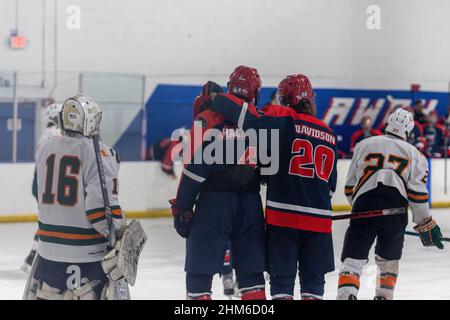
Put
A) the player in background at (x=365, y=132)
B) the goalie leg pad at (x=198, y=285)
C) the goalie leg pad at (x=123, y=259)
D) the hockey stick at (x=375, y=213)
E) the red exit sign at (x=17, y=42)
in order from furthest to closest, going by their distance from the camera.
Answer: the player in background at (x=365, y=132), the red exit sign at (x=17, y=42), the hockey stick at (x=375, y=213), the goalie leg pad at (x=198, y=285), the goalie leg pad at (x=123, y=259)

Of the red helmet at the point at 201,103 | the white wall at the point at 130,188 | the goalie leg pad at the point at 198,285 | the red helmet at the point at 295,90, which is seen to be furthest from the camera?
the white wall at the point at 130,188

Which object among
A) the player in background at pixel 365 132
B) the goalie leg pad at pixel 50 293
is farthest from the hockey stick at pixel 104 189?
the player in background at pixel 365 132

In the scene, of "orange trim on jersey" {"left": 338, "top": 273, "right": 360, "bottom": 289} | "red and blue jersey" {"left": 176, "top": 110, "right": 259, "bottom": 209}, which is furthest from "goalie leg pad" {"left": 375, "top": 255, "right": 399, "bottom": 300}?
"red and blue jersey" {"left": 176, "top": 110, "right": 259, "bottom": 209}

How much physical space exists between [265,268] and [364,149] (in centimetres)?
118

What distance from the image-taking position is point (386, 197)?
18.4ft

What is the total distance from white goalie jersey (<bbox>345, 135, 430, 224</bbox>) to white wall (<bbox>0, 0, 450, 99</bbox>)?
25.6 ft

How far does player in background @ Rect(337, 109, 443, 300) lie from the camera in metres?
5.62

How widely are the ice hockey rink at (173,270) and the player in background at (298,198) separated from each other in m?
1.66

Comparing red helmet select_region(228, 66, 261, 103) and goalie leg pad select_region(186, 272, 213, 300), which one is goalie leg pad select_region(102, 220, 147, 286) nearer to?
goalie leg pad select_region(186, 272, 213, 300)

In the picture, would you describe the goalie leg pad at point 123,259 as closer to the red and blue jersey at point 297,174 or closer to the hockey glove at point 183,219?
the hockey glove at point 183,219

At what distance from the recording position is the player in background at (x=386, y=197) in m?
5.62

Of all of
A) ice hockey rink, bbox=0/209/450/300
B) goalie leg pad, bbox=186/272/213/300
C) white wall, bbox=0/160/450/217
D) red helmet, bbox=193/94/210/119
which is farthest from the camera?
white wall, bbox=0/160/450/217

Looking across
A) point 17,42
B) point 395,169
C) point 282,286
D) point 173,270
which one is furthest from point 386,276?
point 17,42
